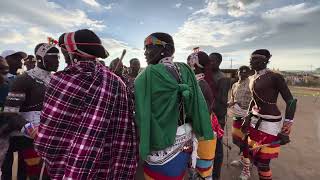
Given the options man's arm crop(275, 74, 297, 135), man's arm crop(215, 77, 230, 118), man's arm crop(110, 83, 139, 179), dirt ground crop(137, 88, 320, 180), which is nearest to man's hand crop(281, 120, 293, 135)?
man's arm crop(275, 74, 297, 135)

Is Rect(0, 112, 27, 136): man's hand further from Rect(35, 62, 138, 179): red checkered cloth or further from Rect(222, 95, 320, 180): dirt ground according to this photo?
Rect(222, 95, 320, 180): dirt ground

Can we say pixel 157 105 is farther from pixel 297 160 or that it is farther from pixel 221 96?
pixel 297 160

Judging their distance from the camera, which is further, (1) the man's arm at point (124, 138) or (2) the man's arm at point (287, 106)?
(2) the man's arm at point (287, 106)

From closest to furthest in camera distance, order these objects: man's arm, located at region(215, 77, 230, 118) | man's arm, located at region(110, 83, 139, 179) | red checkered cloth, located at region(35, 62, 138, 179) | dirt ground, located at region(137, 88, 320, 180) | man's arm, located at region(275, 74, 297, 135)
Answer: red checkered cloth, located at region(35, 62, 138, 179) < man's arm, located at region(110, 83, 139, 179) < man's arm, located at region(275, 74, 297, 135) < man's arm, located at region(215, 77, 230, 118) < dirt ground, located at region(137, 88, 320, 180)

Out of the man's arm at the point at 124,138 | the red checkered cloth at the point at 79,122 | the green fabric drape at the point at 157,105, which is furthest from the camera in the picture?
the green fabric drape at the point at 157,105

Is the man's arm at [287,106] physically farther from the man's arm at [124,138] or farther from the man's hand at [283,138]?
the man's arm at [124,138]

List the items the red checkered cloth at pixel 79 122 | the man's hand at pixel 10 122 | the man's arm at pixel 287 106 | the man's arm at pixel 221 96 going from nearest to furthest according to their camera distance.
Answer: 1. the red checkered cloth at pixel 79 122
2. the man's hand at pixel 10 122
3. the man's arm at pixel 287 106
4. the man's arm at pixel 221 96

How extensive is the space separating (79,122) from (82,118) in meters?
0.04

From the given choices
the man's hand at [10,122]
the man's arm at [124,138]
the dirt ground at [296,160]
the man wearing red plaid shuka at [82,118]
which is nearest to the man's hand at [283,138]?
the dirt ground at [296,160]

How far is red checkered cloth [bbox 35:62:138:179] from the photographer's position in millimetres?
2484

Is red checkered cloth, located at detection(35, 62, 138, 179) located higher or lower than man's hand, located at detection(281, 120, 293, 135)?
higher

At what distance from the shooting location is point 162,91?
2.92m

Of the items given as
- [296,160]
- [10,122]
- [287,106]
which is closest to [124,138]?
[10,122]

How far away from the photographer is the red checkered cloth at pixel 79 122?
248 centimetres
